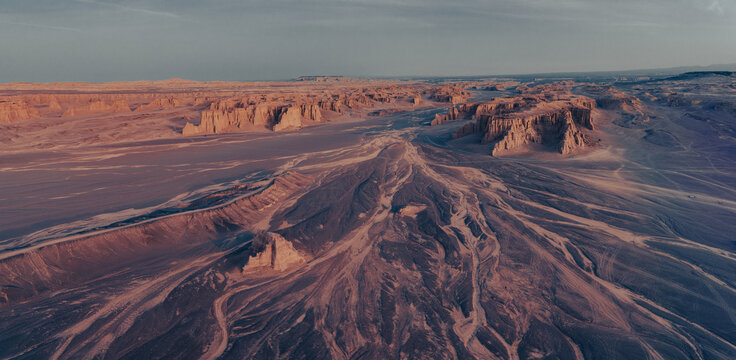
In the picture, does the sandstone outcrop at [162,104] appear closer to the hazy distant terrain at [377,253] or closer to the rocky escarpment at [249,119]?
the rocky escarpment at [249,119]

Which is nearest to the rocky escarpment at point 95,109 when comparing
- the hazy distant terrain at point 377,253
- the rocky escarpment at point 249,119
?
the rocky escarpment at point 249,119

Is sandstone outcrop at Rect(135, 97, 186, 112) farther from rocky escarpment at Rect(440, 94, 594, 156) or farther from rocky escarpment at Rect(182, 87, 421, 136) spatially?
rocky escarpment at Rect(440, 94, 594, 156)

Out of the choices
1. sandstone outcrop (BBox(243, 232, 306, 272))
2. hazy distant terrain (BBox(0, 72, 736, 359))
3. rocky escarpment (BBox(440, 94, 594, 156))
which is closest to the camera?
hazy distant terrain (BBox(0, 72, 736, 359))

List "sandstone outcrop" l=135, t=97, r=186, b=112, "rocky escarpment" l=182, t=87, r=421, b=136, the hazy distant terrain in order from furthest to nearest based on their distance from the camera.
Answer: "sandstone outcrop" l=135, t=97, r=186, b=112
"rocky escarpment" l=182, t=87, r=421, b=136
the hazy distant terrain

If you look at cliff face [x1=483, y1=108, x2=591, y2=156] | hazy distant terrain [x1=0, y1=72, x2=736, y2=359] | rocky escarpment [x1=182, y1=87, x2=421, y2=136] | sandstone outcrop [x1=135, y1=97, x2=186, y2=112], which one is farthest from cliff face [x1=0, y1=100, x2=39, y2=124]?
cliff face [x1=483, y1=108, x2=591, y2=156]

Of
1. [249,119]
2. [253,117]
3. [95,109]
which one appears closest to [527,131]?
[253,117]

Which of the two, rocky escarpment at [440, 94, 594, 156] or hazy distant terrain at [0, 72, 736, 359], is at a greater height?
rocky escarpment at [440, 94, 594, 156]
